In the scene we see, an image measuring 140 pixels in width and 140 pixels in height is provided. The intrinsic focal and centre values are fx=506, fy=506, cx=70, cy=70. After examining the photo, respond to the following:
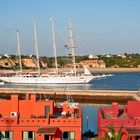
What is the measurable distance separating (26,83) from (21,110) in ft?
302

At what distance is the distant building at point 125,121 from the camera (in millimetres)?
27562

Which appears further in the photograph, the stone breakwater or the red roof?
the stone breakwater

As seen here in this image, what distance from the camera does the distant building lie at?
2756 cm

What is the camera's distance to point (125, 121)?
2844cm

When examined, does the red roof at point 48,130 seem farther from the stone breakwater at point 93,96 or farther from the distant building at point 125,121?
the stone breakwater at point 93,96

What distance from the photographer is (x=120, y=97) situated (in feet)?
233

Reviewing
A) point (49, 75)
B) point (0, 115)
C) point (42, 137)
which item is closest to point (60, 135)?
point (42, 137)

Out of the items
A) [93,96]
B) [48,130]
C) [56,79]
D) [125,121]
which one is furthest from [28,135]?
[56,79]

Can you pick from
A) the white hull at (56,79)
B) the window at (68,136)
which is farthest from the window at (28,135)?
the white hull at (56,79)

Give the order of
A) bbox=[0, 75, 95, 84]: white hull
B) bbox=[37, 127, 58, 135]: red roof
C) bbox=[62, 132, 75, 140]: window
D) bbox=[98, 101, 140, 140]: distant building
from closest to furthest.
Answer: bbox=[37, 127, 58, 135]: red roof
bbox=[98, 101, 140, 140]: distant building
bbox=[62, 132, 75, 140]: window
bbox=[0, 75, 95, 84]: white hull

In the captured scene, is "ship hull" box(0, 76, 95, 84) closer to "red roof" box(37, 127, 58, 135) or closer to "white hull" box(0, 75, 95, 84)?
"white hull" box(0, 75, 95, 84)

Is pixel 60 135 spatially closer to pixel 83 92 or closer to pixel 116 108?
pixel 116 108

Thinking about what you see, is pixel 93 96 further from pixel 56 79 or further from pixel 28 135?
pixel 56 79

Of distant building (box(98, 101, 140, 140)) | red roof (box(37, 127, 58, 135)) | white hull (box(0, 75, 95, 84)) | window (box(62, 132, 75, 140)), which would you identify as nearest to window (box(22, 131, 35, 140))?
red roof (box(37, 127, 58, 135))
